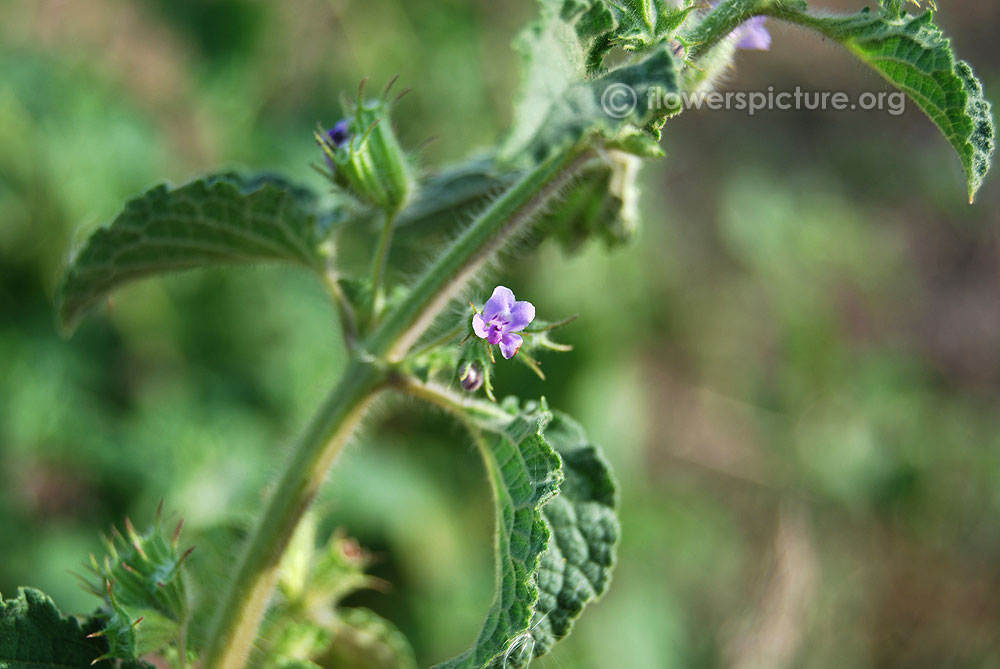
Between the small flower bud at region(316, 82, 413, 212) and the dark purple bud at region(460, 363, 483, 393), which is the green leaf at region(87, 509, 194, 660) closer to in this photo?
the dark purple bud at region(460, 363, 483, 393)

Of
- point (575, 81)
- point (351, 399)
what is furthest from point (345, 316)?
point (575, 81)

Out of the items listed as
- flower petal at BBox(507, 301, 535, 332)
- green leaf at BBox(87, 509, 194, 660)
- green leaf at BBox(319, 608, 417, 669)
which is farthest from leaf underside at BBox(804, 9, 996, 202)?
green leaf at BBox(319, 608, 417, 669)

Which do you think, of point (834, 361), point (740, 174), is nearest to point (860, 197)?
point (740, 174)

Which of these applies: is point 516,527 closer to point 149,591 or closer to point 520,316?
point 520,316

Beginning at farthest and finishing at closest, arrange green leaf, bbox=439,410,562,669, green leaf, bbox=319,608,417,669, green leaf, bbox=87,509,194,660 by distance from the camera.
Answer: green leaf, bbox=319,608,417,669 → green leaf, bbox=87,509,194,660 → green leaf, bbox=439,410,562,669

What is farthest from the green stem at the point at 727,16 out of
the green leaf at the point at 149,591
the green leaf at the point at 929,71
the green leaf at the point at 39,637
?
the green leaf at the point at 39,637

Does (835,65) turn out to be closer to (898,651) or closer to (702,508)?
(702,508)
